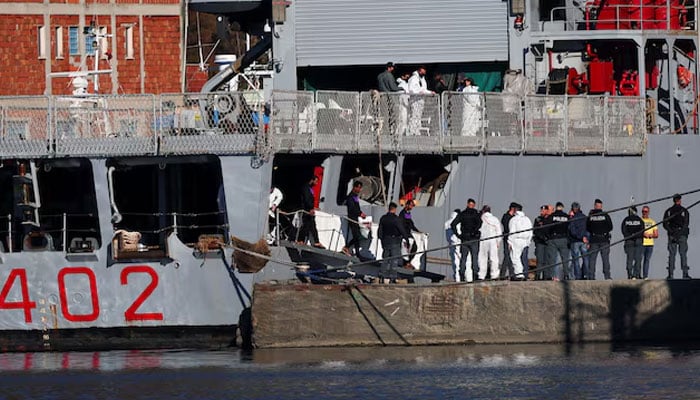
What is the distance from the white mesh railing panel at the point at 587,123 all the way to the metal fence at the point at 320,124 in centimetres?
2

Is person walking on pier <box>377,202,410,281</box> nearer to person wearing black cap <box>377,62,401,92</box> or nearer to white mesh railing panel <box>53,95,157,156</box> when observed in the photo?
person wearing black cap <box>377,62,401,92</box>

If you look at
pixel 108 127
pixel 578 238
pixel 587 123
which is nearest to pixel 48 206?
pixel 108 127

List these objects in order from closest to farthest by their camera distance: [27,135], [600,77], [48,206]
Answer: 1. [27,135]
2. [48,206]
3. [600,77]

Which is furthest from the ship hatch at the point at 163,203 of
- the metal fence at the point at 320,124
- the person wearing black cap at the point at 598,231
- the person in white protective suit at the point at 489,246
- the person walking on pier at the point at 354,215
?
the person wearing black cap at the point at 598,231

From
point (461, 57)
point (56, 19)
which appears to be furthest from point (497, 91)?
point (56, 19)

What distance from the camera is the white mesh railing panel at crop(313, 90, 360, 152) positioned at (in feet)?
98.6

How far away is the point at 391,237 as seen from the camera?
29375 mm

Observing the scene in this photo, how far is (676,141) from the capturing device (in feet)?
104

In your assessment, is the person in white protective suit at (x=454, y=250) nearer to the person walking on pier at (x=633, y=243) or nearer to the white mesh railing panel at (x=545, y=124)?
the white mesh railing panel at (x=545, y=124)

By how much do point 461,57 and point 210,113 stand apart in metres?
5.04

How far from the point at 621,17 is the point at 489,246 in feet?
20.5

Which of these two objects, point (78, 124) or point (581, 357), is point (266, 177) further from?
point (581, 357)

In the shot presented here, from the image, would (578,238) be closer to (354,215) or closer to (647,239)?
(647,239)

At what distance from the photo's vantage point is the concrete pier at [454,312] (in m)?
28.5
